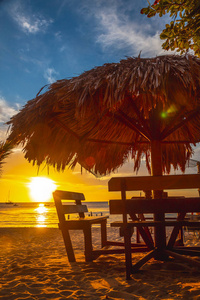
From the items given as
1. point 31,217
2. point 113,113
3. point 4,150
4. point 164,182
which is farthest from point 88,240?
point 31,217

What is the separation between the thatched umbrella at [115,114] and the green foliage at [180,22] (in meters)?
0.42

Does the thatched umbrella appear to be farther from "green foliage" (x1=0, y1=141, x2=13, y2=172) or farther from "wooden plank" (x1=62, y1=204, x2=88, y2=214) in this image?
"green foliage" (x1=0, y1=141, x2=13, y2=172)

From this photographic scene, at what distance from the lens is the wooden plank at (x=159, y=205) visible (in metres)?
2.86

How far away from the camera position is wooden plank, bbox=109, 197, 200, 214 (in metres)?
2.86

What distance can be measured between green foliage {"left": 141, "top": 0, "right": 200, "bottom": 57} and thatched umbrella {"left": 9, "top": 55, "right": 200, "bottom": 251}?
424mm

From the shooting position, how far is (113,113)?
3848 mm

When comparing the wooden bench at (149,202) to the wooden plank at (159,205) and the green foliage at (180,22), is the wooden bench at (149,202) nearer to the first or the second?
the wooden plank at (159,205)

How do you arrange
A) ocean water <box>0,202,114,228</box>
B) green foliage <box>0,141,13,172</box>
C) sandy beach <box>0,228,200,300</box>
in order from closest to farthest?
sandy beach <box>0,228,200,300</box> < green foliage <box>0,141,13,172</box> < ocean water <box>0,202,114,228</box>

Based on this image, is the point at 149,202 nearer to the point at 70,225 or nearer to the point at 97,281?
the point at 97,281

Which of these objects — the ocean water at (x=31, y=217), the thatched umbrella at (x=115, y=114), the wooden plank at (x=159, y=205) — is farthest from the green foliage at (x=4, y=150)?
the ocean water at (x=31, y=217)

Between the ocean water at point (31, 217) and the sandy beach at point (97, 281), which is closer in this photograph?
the sandy beach at point (97, 281)

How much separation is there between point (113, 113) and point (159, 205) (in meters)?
1.61

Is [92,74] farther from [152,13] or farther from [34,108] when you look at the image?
[152,13]

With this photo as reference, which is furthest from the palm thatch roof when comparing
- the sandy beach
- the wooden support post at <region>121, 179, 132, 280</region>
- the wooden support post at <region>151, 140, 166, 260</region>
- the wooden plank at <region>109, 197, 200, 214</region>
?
the sandy beach
